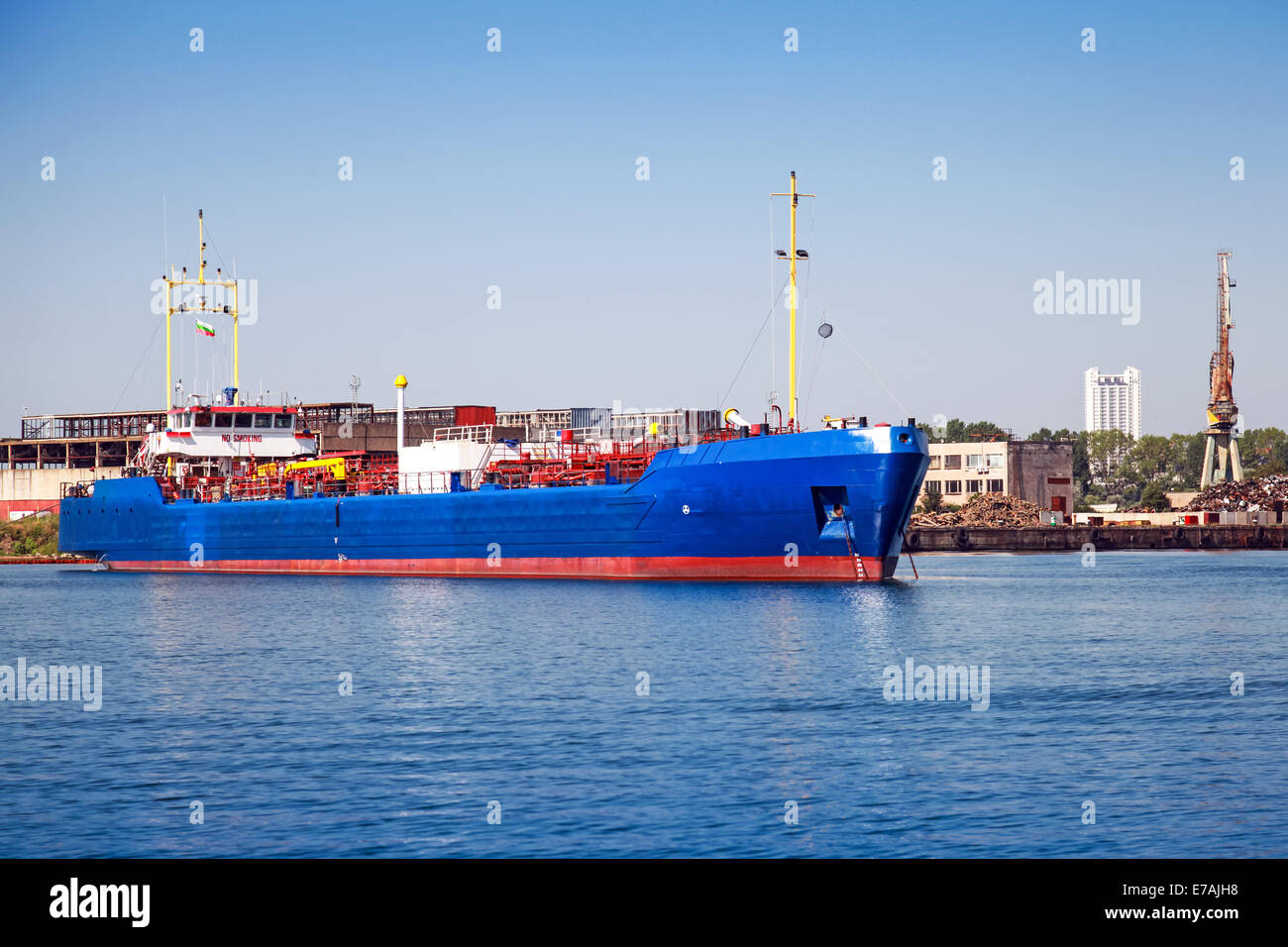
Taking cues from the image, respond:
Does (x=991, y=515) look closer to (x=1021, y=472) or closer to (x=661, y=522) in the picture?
(x=1021, y=472)

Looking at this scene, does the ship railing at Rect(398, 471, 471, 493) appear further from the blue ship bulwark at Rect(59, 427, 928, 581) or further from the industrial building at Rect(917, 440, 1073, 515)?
the industrial building at Rect(917, 440, 1073, 515)

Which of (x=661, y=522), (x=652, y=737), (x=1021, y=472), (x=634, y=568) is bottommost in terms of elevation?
(x=652, y=737)

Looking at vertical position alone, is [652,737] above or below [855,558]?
below

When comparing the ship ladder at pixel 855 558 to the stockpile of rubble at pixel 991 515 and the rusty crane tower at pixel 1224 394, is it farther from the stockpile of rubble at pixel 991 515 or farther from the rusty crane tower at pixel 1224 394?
the rusty crane tower at pixel 1224 394

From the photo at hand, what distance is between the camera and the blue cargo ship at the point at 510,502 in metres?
43.8

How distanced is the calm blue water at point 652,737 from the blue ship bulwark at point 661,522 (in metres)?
4.19

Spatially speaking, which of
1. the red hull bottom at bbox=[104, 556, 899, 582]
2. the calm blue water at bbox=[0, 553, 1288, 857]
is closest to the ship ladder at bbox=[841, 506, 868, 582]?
the red hull bottom at bbox=[104, 556, 899, 582]

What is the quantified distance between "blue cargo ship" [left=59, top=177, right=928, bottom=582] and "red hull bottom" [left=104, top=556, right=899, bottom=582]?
8 cm

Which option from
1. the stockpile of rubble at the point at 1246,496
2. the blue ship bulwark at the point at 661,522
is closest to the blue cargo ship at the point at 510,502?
the blue ship bulwark at the point at 661,522

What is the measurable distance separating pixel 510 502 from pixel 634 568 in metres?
6.40

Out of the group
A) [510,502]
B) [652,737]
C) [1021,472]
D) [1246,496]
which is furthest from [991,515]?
[652,737]

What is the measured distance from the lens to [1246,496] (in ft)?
404
